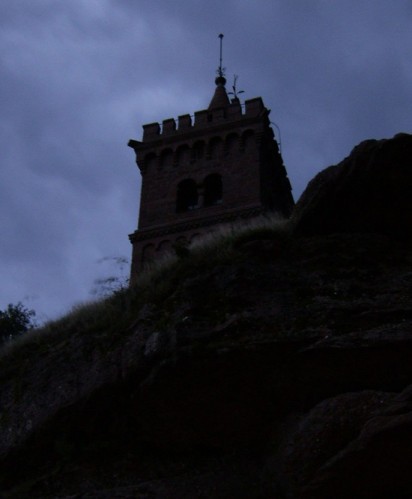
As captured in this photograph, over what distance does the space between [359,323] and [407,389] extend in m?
1.28

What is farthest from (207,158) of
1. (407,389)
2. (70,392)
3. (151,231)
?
(407,389)

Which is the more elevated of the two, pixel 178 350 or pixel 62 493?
pixel 178 350

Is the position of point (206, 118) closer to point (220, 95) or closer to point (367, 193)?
point (220, 95)

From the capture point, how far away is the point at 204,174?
107 ft

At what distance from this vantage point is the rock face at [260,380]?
7.12 metres

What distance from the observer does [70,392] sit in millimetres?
9133

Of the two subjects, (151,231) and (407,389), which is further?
(151,231)

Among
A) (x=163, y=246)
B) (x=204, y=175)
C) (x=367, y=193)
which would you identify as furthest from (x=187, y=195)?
(x=367, y=193)

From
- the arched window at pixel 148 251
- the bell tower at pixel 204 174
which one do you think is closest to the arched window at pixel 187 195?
the bell tower at pixel 204 174

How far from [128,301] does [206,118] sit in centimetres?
2561

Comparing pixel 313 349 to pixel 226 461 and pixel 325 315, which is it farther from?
pixel 226 461

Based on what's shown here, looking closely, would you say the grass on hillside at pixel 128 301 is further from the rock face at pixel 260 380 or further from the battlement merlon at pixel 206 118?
the battlement merlon at pixel 206 118

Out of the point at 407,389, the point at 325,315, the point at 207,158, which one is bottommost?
the point at 407,389

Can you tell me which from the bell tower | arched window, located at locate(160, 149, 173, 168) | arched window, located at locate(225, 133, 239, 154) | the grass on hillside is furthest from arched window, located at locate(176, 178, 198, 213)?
the grass on hillside
